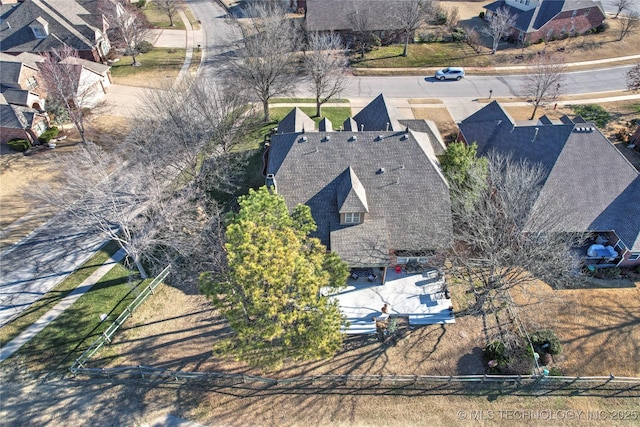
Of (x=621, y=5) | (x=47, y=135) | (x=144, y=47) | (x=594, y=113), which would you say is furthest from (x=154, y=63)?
(x=621, y=5)

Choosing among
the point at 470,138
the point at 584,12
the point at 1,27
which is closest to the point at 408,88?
the point at 470,138

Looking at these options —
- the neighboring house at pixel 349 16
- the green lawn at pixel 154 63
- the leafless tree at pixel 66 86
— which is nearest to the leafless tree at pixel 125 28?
the green lawn at pixel 154 63

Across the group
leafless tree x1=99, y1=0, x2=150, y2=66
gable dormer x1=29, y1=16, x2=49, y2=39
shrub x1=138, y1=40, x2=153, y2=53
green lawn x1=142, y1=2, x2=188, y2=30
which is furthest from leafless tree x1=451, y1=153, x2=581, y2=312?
green lawn x1=142, y1=2, x2=188, y2=30

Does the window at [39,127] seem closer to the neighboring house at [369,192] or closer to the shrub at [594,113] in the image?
the neighboring house at [369,192]

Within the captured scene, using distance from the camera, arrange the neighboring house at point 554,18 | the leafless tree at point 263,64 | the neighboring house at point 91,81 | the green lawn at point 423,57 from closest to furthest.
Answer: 1. the leafless tree at point 263,64
2. the neighboring house at point 91,81
3. the green lawn at point 423,57
4. the neighboring house at point 554,18

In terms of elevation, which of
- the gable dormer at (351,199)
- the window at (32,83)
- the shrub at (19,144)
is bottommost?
the gable dormer at (351,199)

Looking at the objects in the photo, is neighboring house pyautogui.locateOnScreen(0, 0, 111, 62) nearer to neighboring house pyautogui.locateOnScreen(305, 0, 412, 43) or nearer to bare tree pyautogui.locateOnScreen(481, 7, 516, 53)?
neighboring house pyautogui.locateOnScreen(305, 0, 412, 43)
